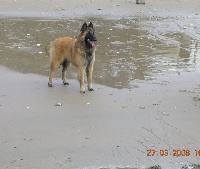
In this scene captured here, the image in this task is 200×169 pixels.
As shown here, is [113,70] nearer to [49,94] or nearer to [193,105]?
[49,94]

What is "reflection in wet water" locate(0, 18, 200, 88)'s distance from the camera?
10406 mm

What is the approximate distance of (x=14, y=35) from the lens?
48.0 feet

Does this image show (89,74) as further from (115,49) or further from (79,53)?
(115,49)

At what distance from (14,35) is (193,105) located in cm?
814

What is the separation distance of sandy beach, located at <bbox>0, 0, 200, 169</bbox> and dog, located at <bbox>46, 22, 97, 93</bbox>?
13.1 inches

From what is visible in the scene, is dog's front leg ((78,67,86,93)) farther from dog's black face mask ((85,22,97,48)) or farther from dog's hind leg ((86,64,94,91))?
dog's black face mask ((85,22,97,48))

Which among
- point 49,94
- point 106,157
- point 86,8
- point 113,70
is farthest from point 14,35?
point 106,157

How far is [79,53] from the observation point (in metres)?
8.93

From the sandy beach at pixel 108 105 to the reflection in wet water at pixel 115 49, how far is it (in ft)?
0.08

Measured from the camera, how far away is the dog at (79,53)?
28.8 ft

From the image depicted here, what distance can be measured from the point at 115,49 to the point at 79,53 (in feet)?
12.6
